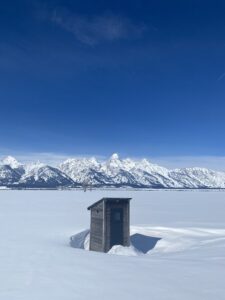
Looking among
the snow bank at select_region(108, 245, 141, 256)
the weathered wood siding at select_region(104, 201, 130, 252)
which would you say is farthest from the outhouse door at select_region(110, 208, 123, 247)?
the snow bank at select_region(108, 245, 141, 256)

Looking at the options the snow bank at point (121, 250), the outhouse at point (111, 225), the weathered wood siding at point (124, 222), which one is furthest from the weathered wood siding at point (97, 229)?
the snow bank at point (121, 250)

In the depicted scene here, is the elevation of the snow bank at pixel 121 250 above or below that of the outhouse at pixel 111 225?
below

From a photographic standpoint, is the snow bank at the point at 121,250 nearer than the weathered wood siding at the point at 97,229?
Yes

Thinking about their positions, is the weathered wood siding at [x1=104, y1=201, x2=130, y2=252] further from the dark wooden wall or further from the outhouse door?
the outhouse door

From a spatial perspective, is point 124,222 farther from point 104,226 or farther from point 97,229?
point 97,229


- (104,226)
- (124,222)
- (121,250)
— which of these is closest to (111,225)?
(104,226)

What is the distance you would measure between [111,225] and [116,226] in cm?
34

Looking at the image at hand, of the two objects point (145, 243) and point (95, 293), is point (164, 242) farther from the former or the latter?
point (95, 293)

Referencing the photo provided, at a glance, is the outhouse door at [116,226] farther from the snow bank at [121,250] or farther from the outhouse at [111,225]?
the snow bank at [121,250]

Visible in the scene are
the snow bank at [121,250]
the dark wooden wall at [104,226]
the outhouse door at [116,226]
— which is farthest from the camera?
the outhouse door at [116,226]

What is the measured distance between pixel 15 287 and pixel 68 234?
1769 centimetres

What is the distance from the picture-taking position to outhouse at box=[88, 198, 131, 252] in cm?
2317

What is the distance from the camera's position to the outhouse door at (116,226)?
76.4 feet

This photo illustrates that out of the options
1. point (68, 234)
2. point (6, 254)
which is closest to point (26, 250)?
point (6, 254)
